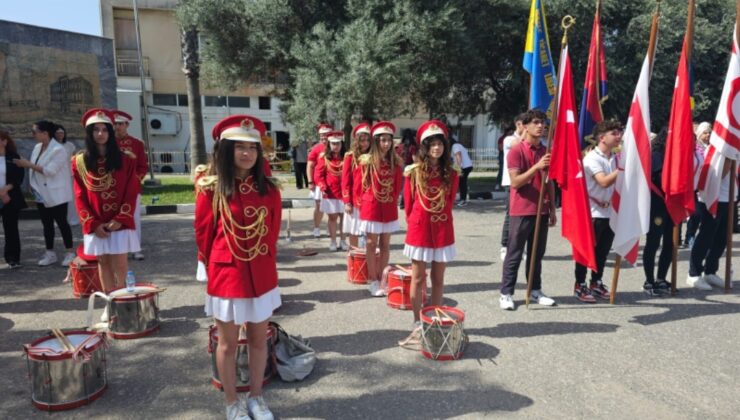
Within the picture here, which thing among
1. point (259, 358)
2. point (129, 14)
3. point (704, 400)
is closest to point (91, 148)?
point (259, 358)

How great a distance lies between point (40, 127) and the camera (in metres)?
7.25

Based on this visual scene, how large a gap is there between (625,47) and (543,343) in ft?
52.9

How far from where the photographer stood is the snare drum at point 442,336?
4305 mm

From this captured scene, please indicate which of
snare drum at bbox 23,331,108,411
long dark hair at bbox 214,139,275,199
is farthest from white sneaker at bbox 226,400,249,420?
long dark hair at bbox 214,139,275,199

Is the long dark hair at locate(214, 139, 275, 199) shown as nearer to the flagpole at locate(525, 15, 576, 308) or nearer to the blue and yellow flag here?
the flagpole at locate(525, 15, 576, 308)

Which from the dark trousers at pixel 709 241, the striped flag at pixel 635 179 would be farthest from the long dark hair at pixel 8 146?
the dark trousers at pixel 709 241

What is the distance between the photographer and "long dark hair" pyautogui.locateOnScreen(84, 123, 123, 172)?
16.0ft

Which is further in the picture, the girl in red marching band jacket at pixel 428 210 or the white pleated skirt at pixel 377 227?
the white pleated skirt at pixel 377 227

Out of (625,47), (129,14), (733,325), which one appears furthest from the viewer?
(129,14)

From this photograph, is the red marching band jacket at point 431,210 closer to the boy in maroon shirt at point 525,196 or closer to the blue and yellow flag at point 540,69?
the boy in maroon shirt at point 525,196

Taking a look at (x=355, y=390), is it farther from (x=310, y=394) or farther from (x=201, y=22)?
(x=201, y=22)

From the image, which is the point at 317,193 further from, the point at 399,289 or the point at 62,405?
the point at 62,405

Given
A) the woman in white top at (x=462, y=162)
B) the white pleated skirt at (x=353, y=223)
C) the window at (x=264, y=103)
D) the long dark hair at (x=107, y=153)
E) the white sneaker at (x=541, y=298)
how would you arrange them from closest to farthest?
1. the long dark hair at (x=107, y=153)
2. the white sneaker at (x=541, y=298)
3. the white pleated skirt at (x=353, y=223)
4. the woman in white top at (x=462, y=162)
5. the window at (x=264, y=103)

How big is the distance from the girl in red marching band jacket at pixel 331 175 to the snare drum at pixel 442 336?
13.4 ft
